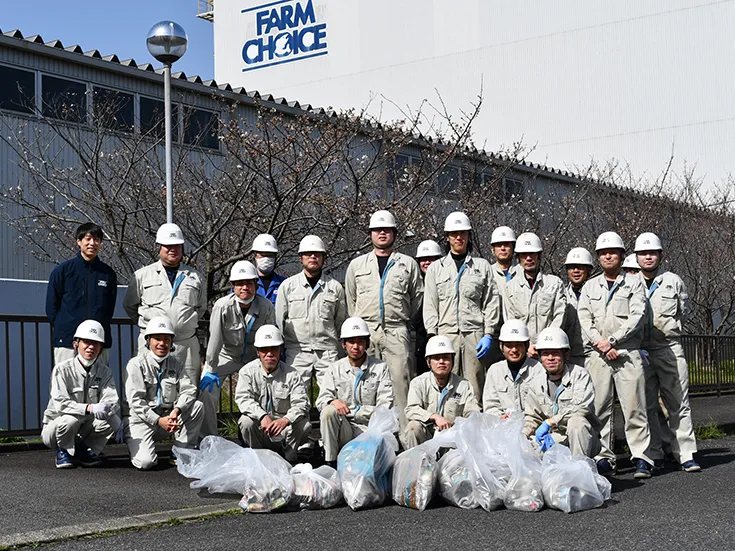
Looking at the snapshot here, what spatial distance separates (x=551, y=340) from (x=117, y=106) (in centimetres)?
1025

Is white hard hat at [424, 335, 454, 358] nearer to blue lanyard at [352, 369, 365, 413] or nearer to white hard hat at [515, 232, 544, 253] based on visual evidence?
blue lanyard at [352, 369, 365, 413]

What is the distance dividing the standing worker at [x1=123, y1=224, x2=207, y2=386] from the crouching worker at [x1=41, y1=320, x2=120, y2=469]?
451mm

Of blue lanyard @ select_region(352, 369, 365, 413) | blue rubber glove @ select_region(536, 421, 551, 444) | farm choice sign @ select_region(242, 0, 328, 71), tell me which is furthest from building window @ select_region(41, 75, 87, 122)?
farm choice sign @ select_region(242, 0, 328, 71)

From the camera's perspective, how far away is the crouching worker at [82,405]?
8719mm

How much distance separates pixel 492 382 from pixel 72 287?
3.84 meters

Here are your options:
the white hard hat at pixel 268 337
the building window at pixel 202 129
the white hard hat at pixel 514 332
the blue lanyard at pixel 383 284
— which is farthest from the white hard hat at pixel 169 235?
the building window at pixel 202 129

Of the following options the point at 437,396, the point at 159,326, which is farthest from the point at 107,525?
the point at 437,396

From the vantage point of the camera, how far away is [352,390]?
8.54 meters

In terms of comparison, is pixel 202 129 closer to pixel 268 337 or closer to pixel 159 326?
pixel 159 326

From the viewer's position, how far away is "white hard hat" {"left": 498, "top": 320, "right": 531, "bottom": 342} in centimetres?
850

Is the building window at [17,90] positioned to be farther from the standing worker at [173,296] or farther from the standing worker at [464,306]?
the standing worker at [464,306]

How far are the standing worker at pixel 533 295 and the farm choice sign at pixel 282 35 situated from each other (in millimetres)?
31426

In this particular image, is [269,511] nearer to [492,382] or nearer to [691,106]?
[492,382]

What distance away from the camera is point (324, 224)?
1248cm
